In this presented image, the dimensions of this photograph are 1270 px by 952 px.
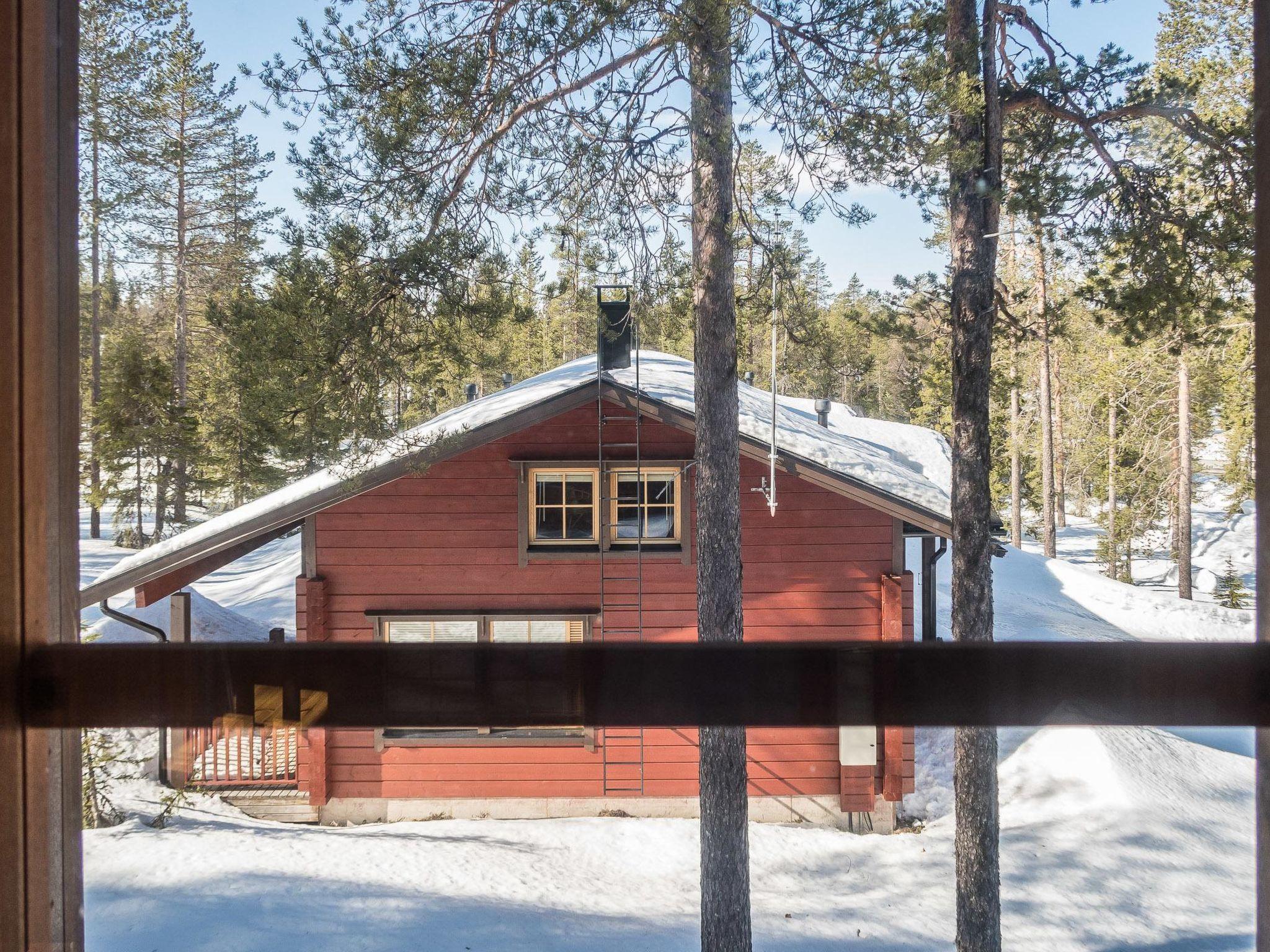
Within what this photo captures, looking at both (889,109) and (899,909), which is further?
(899,909)

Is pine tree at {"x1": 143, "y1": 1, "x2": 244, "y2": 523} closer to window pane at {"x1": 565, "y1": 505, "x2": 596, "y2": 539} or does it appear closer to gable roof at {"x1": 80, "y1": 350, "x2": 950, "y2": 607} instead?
gable roof at {"x1": 80, "y1": 350, "x2": 950, "y2": 607}

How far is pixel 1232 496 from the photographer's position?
1902 mm

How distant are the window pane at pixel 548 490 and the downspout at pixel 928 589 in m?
1.89

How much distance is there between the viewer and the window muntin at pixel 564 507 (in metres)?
4.59

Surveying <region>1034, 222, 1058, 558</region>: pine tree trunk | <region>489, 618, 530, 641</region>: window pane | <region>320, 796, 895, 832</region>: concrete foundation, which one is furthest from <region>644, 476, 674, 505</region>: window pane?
<region>1034, 222, 1058, 558</region>: pine tree trunk

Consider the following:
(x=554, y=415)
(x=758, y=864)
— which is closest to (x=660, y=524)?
(x=554, y=415)

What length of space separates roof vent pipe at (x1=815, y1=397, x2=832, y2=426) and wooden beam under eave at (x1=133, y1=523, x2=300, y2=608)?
2.85m

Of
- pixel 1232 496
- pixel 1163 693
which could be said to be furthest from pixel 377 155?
pixel 1163 693

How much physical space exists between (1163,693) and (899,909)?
3.04 m

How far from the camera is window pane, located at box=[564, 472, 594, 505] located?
4594 mm

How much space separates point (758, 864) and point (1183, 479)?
252cm

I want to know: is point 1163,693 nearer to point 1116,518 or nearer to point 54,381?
point 54,381

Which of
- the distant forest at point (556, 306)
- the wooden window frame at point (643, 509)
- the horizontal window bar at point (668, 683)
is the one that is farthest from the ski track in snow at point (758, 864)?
the wooden window frame at point (643, 509)

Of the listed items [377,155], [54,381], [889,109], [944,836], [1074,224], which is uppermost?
[889,109]
